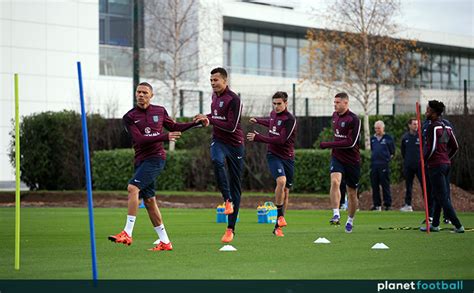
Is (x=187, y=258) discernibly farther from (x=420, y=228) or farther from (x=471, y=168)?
(x=471, y=168)

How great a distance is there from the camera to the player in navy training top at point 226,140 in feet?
50.2

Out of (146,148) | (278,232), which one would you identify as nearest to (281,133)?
(278,232)

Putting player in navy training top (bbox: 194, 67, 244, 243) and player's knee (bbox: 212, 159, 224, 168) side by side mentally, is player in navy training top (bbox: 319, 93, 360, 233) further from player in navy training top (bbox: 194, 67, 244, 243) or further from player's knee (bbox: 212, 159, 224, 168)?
player's knee (bbox: 212, 159, 224, 168)

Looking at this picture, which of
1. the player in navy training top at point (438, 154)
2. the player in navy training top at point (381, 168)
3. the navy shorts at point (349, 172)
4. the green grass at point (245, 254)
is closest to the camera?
the green grass at point (245, 254)

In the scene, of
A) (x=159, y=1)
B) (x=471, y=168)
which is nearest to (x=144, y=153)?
(x=471, y=168)

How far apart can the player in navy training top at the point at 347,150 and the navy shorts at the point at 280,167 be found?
872mm

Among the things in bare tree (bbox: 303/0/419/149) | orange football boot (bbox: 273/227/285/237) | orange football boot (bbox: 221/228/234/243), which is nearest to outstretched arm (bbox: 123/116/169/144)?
orange football boot (bbox: 221/228/234/243)

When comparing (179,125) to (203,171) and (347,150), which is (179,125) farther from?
(203,171)

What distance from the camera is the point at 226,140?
15.5 meters

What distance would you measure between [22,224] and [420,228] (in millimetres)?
8219

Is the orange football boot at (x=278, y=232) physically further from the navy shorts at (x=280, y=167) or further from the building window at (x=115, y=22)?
the building window at (x=115, y=22)

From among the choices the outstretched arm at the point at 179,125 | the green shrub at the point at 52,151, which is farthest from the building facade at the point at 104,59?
the outstretched arm at the point at 179,125

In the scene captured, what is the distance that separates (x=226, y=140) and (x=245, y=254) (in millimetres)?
2504

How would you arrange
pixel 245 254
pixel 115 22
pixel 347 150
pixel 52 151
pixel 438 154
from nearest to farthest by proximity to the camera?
pixel 245 254
pixel 438 154
pixel 347 150
pixel 52 151
pixel 115 22
